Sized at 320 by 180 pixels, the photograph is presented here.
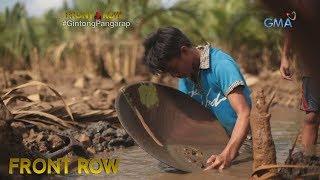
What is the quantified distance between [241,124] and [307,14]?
94.8 inches

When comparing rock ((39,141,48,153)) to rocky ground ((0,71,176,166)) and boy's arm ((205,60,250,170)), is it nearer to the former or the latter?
rocky ground ((0,71,176,166))

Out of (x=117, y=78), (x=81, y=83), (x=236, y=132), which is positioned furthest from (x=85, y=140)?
(x=117, y=78)

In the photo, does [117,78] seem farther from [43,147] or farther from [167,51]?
[167,51]

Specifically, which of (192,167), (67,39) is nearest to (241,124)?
(192,167)

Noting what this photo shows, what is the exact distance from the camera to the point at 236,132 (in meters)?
2.92

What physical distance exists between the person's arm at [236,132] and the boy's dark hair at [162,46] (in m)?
0.44

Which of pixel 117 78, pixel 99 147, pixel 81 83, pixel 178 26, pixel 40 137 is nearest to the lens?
pixel 40 137

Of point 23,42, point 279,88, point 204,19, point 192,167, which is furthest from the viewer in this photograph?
point 204,19

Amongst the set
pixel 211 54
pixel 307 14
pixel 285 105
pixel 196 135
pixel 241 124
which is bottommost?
pixel 285 105

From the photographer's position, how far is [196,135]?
3.59 metres

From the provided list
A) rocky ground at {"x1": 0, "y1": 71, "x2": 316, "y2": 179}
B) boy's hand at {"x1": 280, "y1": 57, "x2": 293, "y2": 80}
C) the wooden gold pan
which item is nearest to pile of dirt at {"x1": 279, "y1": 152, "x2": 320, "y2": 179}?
the wooden gold pan

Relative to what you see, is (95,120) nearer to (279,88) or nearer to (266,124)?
(266,124)

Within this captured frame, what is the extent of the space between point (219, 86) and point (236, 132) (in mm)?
467

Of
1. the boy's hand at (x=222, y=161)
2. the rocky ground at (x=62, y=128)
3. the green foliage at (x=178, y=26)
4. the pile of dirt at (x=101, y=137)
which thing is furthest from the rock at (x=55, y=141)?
the green foliage at (x=178, y=26)
